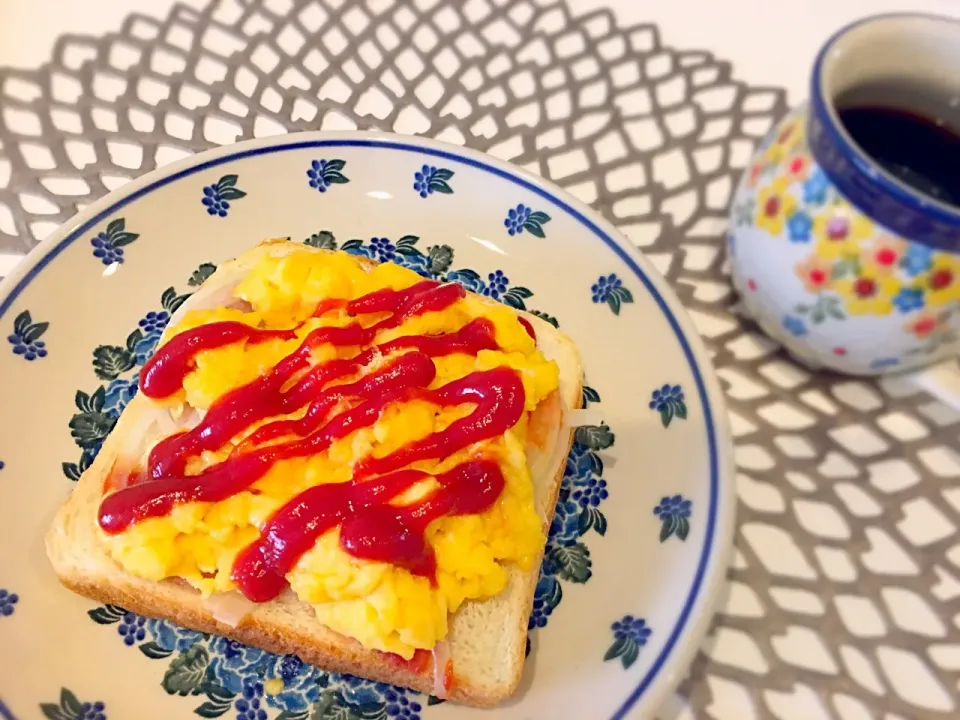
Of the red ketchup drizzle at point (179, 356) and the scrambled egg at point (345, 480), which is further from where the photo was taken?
the red ketchup drizzle at point (179, 356)

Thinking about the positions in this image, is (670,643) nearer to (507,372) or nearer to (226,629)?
(507,372)

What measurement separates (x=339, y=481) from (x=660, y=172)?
1503mm

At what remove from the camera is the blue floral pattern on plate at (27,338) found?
1.79 meters

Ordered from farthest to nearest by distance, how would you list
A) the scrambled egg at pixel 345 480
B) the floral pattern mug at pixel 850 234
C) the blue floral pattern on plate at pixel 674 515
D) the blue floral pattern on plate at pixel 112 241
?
the blue floral pattern on plate at pixel 112 241, the blue floral pattern on plate at pixel 674 515, the floral pattern mug at pixel 850 234, the scrambled egg at pixel 345 480

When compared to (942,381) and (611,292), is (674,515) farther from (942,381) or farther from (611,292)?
(942,381)

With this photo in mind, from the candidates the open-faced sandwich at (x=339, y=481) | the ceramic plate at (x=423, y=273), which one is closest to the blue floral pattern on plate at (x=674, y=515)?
the ceramic plate at (x=423, y=273)

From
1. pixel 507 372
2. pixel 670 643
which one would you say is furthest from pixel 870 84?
pixel 670 643

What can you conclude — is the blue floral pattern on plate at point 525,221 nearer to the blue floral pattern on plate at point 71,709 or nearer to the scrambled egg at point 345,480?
the scrambled egg at point 345,480

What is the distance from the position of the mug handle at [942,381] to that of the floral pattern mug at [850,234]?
0.12ft

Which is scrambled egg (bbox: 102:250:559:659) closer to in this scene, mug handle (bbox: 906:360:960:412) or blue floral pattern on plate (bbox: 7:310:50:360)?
blue floral pattern on plate (bbox: 7:310:50:360)

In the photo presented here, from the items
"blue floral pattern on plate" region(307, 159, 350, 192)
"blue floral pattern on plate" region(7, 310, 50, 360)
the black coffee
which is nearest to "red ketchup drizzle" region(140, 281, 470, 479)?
"blue floral pattern on plate" region(7, 310, 50, 360)

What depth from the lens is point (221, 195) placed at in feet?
6.75

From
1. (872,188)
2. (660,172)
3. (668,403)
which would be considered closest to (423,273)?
(668,403)

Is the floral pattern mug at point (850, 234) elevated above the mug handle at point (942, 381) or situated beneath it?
elevated above
